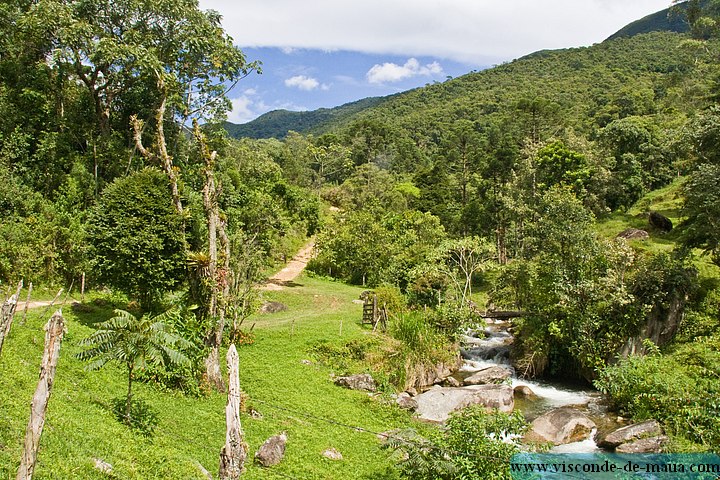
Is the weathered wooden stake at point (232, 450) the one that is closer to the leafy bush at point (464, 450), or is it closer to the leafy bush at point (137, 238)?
the leafy bush at point (464, 450)

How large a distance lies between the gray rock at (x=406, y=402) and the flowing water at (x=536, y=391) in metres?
4.28

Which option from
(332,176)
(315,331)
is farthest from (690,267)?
(332,176)

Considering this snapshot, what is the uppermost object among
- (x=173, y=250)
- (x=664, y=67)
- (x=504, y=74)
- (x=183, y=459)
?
(x=504, y=74)

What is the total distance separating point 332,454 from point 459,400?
24.3ft

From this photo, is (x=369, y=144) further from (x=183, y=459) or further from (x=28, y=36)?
(x=183, y=459)

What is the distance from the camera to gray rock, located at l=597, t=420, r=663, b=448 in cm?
1509

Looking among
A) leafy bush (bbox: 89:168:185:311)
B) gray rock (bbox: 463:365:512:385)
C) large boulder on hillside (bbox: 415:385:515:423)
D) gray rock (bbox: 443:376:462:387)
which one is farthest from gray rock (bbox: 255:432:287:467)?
gray rock (bbox: 463:365:512:385)

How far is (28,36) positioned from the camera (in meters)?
25.8

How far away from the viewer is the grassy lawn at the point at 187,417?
29.1ft

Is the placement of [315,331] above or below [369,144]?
below

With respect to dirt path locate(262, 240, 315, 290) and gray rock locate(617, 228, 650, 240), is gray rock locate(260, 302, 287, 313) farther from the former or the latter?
gray rock locate(617, 228, 650, 240)

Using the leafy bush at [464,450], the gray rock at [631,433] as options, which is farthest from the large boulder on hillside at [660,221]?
the leafy bush at [464,450]

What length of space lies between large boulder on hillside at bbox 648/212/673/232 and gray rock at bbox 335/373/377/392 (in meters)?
28.0

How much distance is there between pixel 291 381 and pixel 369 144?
71.6 meters
